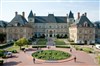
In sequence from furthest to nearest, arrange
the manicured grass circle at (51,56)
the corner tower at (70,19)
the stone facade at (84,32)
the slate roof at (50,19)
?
the slate roof at (50,19)
the corner tower at (70,19)
the stone facade at (84,32)
the manicured grass circle at (51,56)

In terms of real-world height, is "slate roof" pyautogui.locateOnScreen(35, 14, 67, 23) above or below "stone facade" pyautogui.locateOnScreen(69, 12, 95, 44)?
above

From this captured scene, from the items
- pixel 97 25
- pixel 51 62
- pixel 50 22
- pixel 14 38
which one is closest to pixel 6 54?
pixel 51 62

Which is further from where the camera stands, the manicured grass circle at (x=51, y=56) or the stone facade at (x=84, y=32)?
the stone facade at (x=84, y=32)

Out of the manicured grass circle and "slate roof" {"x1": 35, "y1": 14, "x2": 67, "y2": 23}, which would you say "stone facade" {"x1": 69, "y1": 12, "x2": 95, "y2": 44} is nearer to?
the manicured grass circle

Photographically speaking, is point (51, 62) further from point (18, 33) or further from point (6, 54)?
point (18, 33)

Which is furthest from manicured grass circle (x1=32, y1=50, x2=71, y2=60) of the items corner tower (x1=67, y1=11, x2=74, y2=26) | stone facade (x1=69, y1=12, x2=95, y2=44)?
corner tower (x1=67, y1=11, x2=74, y2=26)

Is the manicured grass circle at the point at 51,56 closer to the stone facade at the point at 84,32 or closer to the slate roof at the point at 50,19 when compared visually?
the stone facade at the point at 84,32

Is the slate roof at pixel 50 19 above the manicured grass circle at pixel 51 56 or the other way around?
above

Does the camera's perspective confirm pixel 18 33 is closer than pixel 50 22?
Yes

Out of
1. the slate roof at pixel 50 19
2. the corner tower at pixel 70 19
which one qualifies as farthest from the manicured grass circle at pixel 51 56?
the slate roof at pixel 50 19

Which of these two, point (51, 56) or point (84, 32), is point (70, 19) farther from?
point (51, 56)

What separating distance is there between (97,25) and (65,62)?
4434cm

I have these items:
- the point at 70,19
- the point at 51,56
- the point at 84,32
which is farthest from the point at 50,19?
the point at 51,56

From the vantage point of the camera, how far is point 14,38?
58344 mm
